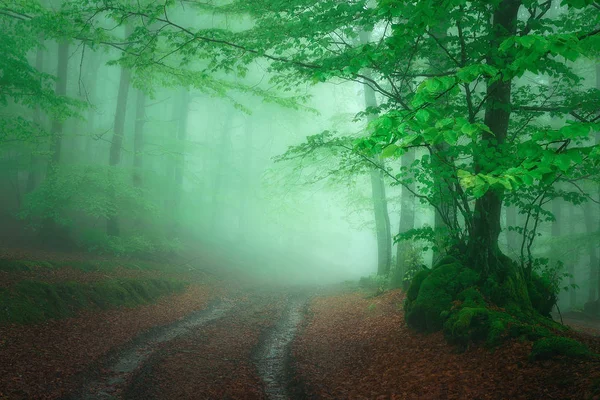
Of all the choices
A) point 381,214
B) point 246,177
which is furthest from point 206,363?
point 246,177

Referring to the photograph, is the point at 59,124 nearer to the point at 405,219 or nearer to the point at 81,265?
the point at 81,265

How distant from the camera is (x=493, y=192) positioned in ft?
26.6

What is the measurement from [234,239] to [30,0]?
2628 cm

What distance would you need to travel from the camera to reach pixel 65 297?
10320 mm

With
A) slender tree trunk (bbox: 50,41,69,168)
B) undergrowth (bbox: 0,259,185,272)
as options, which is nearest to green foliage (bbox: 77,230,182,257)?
undergrowth (bbox: 0,259,185,272)

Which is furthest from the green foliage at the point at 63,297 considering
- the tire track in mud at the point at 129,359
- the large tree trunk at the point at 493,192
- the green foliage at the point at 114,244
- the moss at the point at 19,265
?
the large tree trunk at the point at 493,192

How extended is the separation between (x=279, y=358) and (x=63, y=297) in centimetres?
625

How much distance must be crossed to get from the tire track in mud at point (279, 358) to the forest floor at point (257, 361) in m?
0.03

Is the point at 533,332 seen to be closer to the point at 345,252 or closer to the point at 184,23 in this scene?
the point at 184,23

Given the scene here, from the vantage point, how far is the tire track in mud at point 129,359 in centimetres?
651

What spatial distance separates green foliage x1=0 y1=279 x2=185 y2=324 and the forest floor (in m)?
0.31

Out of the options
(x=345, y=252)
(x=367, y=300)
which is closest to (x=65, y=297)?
(x=367, y=300)

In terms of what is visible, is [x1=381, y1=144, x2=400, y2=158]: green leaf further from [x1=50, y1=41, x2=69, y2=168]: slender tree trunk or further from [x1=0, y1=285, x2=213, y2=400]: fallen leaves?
[x1=50, y1=41, x2=69, y2=168]: slender tree trunk

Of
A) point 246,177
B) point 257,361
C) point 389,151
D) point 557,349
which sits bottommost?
point 257,361
